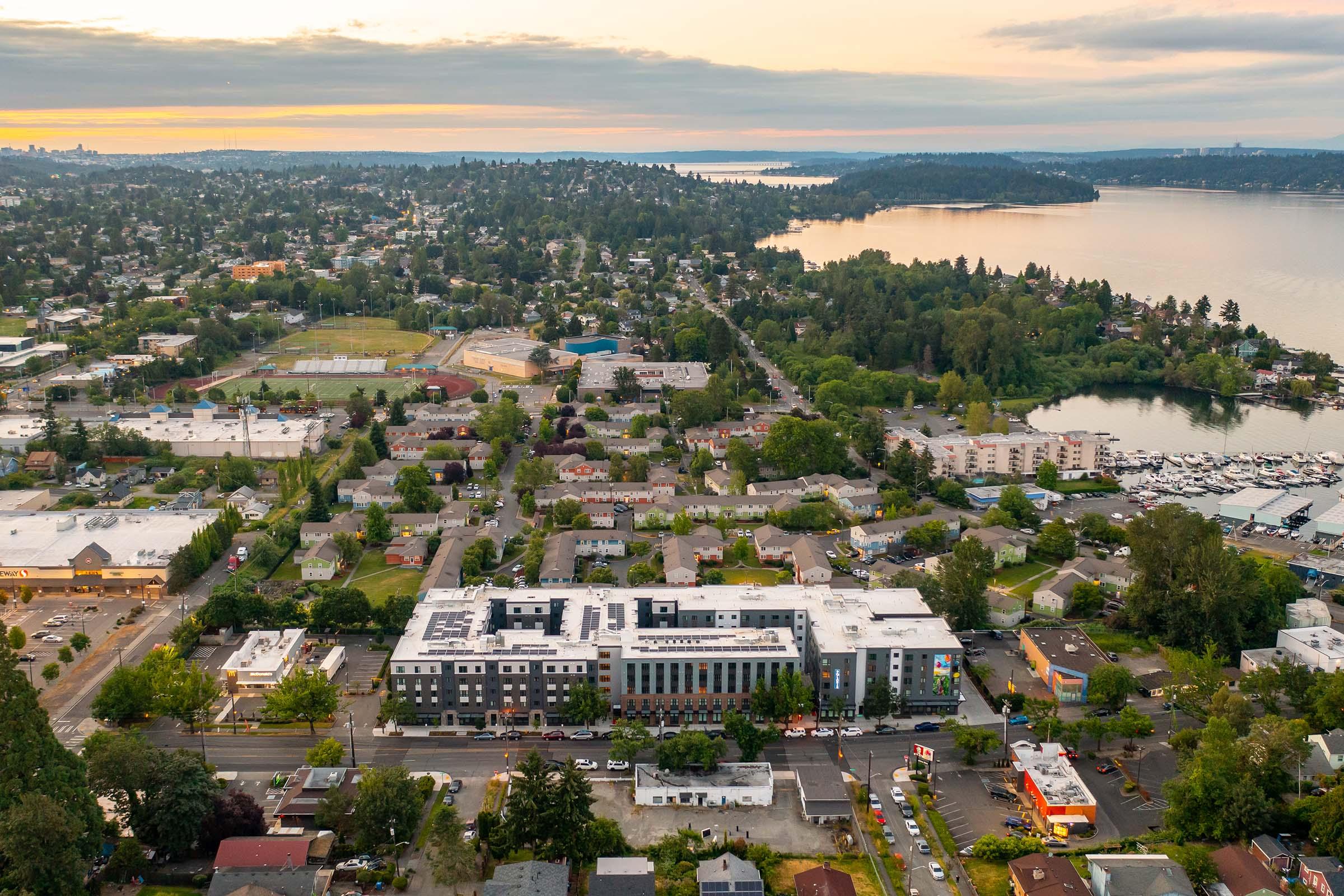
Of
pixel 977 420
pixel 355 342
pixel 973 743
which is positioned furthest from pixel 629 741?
pixel 355 342

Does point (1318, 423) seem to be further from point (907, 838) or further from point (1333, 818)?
point (907, 838)

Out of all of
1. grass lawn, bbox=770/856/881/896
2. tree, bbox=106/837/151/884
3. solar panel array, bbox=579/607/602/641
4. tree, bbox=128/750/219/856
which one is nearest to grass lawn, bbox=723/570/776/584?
solar panel array, bbox=579/607/602/641

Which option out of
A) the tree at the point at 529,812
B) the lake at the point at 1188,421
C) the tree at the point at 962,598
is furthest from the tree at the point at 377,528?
the lake at the point at 1188,421

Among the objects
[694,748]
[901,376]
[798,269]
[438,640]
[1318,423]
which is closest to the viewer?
[694,748]

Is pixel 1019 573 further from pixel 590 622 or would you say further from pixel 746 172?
pixel 746 172

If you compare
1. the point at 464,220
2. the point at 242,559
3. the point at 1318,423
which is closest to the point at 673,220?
the point at 464,220

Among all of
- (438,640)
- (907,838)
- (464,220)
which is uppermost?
(464,220)
